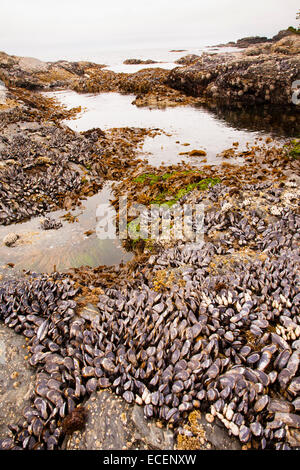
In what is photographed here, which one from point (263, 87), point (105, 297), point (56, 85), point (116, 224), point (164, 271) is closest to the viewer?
point (105, 297)

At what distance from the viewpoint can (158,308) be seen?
12.1 ft

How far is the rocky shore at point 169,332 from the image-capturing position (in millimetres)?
2482

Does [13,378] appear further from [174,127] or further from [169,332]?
[174,127]

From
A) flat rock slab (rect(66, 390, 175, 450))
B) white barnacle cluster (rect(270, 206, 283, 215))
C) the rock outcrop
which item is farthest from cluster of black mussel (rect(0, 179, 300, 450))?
the rock outcrop

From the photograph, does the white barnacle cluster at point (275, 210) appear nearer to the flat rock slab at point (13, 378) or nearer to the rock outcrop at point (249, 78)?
the flat rock slab at point (13, 378)

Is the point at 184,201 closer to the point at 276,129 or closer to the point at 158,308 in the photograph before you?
the point at 158,308

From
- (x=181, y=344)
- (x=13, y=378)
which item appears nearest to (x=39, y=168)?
(x=13, y=378)

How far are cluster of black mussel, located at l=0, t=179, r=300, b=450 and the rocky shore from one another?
2 centimetres

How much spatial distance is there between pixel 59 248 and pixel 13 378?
3397mm

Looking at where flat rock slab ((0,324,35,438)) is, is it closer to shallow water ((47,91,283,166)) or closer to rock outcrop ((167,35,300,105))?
shallow water ((47,91,283,166))

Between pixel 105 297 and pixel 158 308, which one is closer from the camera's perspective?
pixel 158 308

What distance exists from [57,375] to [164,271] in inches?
97.7

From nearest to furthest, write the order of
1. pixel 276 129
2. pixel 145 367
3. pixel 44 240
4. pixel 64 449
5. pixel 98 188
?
pixel 64 449, pixel 145 367, pixel 44 240, pixel 98 188, pixel 276 129

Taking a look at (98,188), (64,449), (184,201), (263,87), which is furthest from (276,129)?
(64,449)
